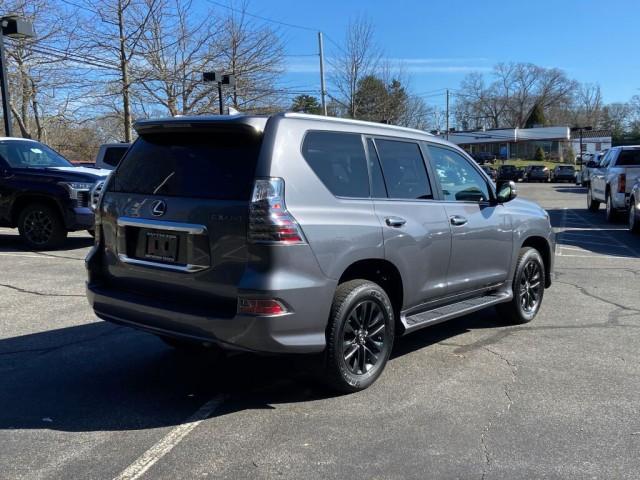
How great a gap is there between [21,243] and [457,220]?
931 cm

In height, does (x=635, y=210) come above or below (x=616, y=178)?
below

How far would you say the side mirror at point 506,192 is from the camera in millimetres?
5875

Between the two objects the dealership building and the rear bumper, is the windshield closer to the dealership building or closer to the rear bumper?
the rear bumper

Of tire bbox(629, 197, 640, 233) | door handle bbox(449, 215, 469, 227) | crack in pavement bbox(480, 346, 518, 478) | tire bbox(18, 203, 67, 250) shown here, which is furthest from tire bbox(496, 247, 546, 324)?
tire bbox(629, 197, 640, 233)

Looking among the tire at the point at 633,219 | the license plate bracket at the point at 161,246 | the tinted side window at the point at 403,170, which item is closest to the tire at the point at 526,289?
the tinted side window at the point at 403,170

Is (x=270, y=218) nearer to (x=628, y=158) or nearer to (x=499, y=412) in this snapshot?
(x=499, y=412)

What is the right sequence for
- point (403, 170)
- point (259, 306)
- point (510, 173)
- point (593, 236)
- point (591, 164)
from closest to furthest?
1. point (259, 306)
2. point (403, 170)
3. point (593, 236)
4. point (591, 164)
5. point (510, 173)

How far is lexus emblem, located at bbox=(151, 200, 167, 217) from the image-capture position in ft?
13.4

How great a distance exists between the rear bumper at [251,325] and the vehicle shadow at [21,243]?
749cm

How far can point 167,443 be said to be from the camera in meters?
3.57

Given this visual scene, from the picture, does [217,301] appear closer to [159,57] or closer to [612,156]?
[612,156]

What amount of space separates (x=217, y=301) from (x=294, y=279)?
0.52 m

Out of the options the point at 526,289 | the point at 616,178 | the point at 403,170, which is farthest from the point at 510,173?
the point at 403,170

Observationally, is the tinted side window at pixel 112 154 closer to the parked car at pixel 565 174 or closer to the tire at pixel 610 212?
the tire at pixel 610 212
